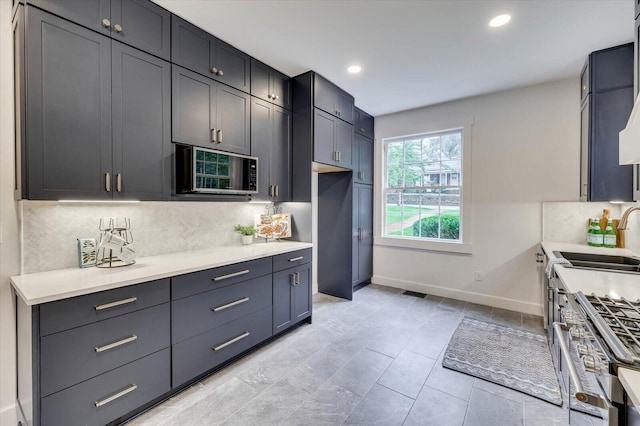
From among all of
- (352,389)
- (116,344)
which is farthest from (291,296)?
(116,344)

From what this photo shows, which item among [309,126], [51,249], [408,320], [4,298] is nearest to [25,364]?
[4,298]

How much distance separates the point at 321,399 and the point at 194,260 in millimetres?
1379

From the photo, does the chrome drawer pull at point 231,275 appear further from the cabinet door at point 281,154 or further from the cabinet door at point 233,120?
the cabinet door at point 233,120

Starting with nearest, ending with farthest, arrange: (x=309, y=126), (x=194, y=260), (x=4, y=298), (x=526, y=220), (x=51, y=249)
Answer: (x=4, y=298), (x=51, y=249), (x=194, y=260), (x=309, y=126), (x=526, y=220)

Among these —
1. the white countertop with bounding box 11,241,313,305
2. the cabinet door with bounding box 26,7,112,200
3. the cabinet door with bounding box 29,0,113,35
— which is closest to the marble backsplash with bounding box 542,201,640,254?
the white countertop with bounding box 11,241,313,305

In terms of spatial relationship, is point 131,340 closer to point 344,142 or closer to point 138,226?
point 138,226

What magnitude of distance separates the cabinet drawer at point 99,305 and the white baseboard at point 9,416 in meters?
0.87

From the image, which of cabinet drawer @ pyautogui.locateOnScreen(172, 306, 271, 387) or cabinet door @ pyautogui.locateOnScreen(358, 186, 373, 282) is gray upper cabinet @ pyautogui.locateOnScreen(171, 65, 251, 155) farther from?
cabinet door @ pyautogui.locateOnScreen(358, 186, 373, 282)

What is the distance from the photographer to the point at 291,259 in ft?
9.43

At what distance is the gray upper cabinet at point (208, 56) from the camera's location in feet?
7.35

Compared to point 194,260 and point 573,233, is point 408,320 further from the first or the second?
point 194,260

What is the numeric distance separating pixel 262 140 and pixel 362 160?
6.14 feet

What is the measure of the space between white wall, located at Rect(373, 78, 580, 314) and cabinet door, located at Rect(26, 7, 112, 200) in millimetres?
3884

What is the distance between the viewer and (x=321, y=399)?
196 cm
